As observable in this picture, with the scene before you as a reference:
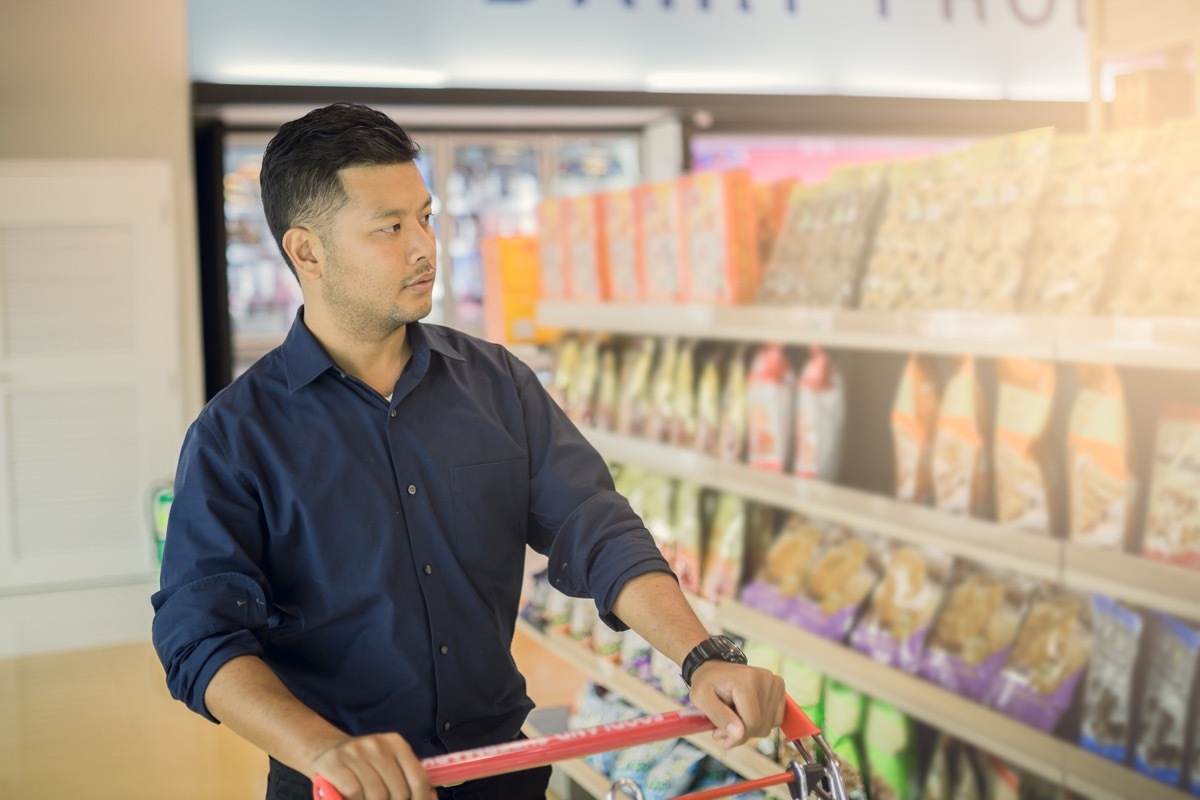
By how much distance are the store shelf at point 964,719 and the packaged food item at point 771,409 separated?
409 millimetres

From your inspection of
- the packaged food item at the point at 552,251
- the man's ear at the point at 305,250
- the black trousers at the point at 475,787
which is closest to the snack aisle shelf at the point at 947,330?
the packaged food item at the point at 552,251

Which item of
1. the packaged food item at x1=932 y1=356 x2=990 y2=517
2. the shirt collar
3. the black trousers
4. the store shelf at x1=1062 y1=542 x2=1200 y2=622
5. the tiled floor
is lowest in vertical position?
the tiled floor

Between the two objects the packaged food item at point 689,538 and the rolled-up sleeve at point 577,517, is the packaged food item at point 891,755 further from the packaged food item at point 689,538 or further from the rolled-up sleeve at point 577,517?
the rolled-up sleeve at point 577,517

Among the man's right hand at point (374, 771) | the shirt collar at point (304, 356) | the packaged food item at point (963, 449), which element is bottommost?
the man's right hand at point (374, 771)

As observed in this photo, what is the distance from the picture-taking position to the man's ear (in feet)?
5.13

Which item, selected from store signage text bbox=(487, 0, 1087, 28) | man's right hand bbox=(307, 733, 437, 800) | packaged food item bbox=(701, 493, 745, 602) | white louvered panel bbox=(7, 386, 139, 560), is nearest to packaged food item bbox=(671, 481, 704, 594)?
packaged food item bbox=(701, 493, 745, 602)

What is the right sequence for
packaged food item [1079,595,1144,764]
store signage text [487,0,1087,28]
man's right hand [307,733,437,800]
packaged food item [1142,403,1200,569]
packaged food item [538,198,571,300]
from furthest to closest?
store signage text [487,0,1087,28]
packaged food item [538,198,571,300]
packaged food item [1079,595,1144,764]
packaged food item [1142,403,1200,569]
man's right hand [307,733,437,800]

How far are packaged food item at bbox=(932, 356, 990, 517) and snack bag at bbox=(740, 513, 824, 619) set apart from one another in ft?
2.05

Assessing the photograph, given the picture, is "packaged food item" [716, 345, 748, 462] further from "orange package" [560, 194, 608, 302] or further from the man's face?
the man's face

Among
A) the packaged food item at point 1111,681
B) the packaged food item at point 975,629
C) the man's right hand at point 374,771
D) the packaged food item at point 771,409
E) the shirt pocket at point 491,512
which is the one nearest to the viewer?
the man's right hand at point 374,771

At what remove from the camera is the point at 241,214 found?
24.4 ft

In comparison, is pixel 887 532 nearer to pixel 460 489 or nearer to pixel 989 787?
pixel 989 787

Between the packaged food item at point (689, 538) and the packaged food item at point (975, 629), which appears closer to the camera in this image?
the packaged food item at point (975, 629)

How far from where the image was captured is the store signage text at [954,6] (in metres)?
7.05
